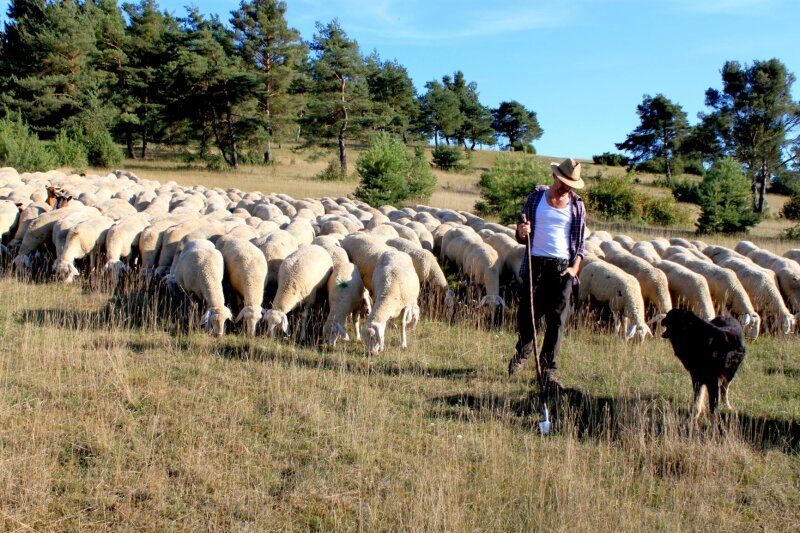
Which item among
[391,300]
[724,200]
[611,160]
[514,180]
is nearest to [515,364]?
[391,300]

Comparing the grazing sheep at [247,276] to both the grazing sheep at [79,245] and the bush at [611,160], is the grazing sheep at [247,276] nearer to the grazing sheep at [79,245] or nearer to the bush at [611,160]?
the grazing sheep at [79,245]

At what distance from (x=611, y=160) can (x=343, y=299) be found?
197ft

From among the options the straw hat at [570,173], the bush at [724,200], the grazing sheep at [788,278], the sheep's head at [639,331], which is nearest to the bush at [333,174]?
the bush at [724,200]

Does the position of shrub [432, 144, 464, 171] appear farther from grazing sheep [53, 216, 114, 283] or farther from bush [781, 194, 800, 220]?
grazing sheep [53, 216, 114, 283]

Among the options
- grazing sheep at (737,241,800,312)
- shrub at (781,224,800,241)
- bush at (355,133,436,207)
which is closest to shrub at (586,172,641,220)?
shrub at (781,224,800,241)

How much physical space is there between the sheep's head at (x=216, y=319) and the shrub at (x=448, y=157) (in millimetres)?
46008

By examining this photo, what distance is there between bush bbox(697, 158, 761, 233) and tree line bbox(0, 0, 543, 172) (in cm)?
2673

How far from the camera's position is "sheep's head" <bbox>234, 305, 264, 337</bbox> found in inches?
321

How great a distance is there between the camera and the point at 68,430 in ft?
16.9

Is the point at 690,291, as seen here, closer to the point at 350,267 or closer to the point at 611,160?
the point at 350,267

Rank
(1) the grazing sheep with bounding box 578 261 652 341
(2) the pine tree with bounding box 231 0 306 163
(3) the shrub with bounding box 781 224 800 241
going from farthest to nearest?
(2) the pine tree with bounding box 231 0 306 163
(3) the shrub with bounding box 781 224 800 241
(1) the grazing sheep with bounding box 578 261 652 341

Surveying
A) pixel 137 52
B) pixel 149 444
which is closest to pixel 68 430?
pixel 149 444

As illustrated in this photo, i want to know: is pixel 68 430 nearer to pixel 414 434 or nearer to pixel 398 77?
pixel 414 434

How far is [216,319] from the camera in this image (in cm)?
818
